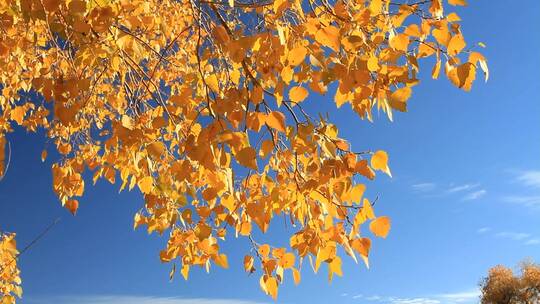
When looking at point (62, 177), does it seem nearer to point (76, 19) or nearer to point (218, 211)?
point (218, 211)

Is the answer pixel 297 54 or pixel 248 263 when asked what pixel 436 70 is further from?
pixel 248 263

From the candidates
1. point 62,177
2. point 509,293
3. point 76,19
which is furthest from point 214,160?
point 509,293

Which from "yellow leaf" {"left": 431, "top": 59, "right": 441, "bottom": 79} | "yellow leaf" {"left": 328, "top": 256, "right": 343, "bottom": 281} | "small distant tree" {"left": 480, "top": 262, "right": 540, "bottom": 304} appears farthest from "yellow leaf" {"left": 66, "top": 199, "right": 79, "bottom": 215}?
"small distant tree" {"left": 480, "top": 262, "right": 540, "bottom": 304}

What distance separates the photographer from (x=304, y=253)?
3393mm

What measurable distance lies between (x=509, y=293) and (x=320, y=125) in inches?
1427

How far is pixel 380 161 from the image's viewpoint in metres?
2.87

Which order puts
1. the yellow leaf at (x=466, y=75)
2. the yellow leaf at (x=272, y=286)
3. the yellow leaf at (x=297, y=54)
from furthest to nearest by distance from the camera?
the yellow leaf at (x=272, y=286) < the yellow leaf at (x=466, y=75) < the yellow leaf at (x=297, y=54)

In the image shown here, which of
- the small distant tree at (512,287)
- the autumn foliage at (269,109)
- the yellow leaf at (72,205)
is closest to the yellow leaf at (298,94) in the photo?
the autumn foliage at (269,109)

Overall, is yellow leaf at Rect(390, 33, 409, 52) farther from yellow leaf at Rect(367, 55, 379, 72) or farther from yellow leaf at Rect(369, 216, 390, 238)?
yellow leaf at Rect(369, 216, 390, 238)

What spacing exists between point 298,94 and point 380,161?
0.57 m

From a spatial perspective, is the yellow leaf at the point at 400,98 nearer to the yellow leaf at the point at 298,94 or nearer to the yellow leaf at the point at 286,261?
the yellow leaf at the point at 298,94

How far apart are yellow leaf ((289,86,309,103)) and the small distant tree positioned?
3619cm

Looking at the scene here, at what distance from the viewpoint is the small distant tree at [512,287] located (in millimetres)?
34312

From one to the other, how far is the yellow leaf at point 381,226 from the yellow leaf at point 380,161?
0.24m
